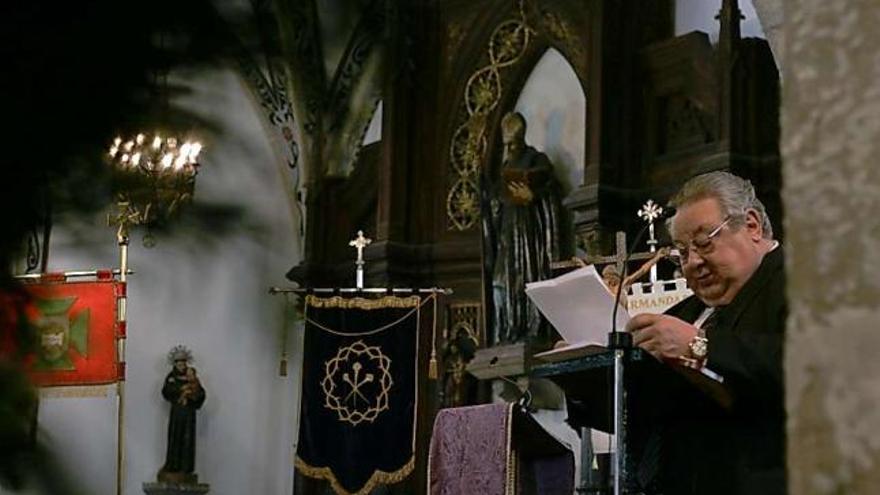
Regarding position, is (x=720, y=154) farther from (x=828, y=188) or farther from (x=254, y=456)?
(x=828, y=188)

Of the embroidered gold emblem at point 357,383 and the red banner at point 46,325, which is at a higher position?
the embroidered gold emblem at point 357,383

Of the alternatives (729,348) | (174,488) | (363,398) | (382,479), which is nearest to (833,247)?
(729,348)

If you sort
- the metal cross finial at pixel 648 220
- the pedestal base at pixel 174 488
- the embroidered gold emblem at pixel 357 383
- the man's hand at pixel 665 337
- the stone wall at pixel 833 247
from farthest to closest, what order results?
the pedestal base at pixel 174 488 < the embroidered gold emblem at pixel 357 383 < the metal cross finial at pixel 648 220 < the man's hand at pixel 665 337 < the stone wall at pixel 833 247

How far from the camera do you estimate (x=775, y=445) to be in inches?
135

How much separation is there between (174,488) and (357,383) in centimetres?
194

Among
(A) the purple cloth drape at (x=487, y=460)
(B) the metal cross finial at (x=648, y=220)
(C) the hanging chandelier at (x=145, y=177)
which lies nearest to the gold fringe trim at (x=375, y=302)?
(B) the metal cross finial at (x=648, y=220)

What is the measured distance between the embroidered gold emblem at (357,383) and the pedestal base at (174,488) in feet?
5.42

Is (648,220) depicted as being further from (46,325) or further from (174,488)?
(174,488)

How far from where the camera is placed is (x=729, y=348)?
332 cm

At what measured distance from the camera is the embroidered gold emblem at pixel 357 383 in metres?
9.31

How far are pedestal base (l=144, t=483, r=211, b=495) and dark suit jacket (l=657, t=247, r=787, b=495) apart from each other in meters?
7.48

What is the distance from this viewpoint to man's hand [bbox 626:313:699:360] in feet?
11.3

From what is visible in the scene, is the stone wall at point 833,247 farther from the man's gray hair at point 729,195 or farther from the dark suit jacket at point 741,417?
the man's gray hair at point 729,195

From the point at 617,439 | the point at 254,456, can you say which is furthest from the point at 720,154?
the point at 617,439
